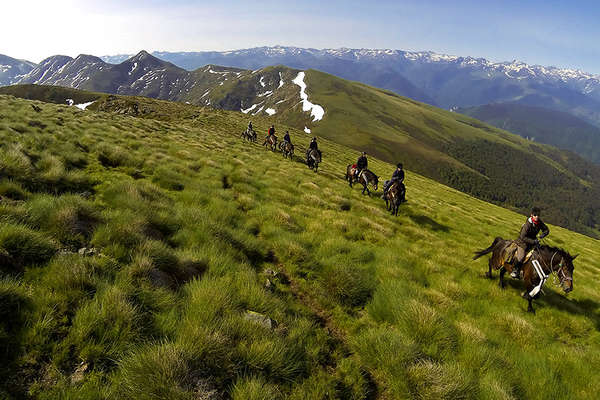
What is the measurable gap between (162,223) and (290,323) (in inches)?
184

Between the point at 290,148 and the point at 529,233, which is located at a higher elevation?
the point at 290,148

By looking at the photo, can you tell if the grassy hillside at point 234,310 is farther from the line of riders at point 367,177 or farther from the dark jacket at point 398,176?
the dark jacket at point 398,176

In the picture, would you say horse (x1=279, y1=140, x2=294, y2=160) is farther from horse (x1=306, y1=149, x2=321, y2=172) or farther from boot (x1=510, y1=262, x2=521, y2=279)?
boot (x1=510, y1=262, x2=521, y2=279)

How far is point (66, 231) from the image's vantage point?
5.59 metres

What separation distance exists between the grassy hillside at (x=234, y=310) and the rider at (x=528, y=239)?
0.96m

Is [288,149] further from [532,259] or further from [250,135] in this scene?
[532,259]

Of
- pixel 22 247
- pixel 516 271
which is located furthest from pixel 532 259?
pixel 22 247

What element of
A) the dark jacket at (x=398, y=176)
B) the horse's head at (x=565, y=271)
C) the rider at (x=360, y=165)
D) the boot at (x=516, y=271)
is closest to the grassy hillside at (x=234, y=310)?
the boot at (x=516, y=271)

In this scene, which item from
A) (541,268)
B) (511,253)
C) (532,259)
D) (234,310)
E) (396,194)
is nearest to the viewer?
(234,310)

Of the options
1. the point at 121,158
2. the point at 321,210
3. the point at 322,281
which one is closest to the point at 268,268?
the point at 322,281

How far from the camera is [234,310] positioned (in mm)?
4801

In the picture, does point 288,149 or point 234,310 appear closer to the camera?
point 234,310

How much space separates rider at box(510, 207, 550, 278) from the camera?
10.6 meters

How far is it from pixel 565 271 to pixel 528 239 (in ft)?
5.00
